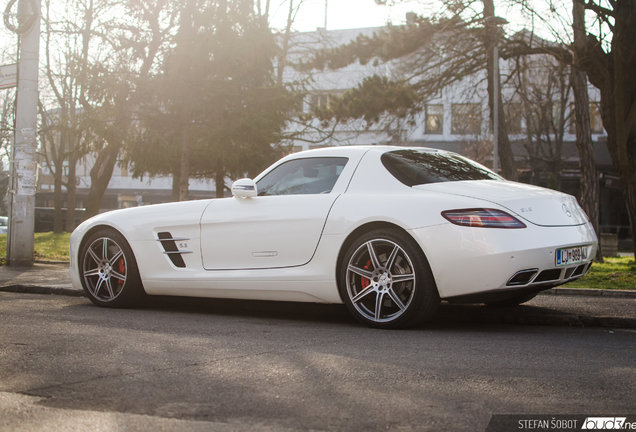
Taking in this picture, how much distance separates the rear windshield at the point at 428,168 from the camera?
5.26m

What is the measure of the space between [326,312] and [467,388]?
9.43 ft

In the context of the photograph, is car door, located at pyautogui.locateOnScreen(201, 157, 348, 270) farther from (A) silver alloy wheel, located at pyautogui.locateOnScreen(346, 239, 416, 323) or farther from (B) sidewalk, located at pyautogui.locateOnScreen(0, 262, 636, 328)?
(B) sidewalk, located at pyautogui.locateOnScreen(0, 262, 636, 328)

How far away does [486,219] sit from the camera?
4.61 meters

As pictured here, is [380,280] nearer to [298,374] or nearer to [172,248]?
[298,374]

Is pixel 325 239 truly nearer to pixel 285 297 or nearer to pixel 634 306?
pixel 285 297

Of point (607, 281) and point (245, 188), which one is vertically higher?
point (245, 188)

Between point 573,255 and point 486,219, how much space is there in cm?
76

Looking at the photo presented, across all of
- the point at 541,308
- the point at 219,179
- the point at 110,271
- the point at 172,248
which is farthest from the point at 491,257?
the point at 219,179

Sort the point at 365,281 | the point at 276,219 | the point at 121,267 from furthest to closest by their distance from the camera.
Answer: the point at 121,267 → the point at 276,219 → the point at 365,281

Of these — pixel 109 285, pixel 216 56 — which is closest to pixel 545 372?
pixel 109 285

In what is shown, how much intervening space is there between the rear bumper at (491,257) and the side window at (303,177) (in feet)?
3.57

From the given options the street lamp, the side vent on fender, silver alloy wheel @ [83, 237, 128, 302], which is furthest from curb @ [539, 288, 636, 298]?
the street lamp

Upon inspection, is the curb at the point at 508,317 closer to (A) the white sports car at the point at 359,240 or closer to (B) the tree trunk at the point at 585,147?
(A) the white sports car at the point at 359,240

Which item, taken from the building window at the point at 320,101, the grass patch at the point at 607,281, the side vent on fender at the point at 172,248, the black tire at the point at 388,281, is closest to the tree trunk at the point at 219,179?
the building window at the point at 320,101
